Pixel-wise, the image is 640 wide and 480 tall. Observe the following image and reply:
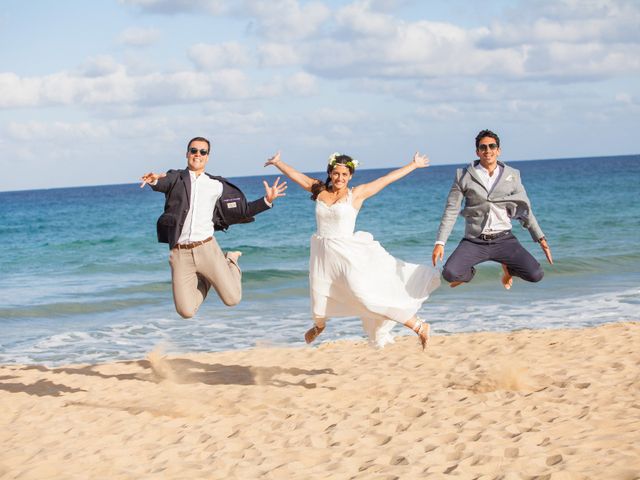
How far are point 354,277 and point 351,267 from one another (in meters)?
0.11

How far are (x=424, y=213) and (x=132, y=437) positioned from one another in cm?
4173

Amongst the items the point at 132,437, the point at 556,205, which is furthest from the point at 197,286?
the point at 556,205

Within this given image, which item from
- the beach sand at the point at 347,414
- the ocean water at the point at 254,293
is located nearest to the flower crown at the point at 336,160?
the beach sand at the point at 347,414

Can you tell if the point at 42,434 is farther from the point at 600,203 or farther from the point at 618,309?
the point at 600,203

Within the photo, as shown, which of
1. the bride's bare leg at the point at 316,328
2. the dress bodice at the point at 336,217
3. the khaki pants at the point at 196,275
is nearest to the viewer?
the dress bodice at the point at 336,217

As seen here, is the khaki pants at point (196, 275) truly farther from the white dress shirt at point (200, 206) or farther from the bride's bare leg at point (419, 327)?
the bride's bare leg at point (419, 327)

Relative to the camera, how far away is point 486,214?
8922 mm

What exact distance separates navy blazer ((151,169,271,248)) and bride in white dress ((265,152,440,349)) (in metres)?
0.60

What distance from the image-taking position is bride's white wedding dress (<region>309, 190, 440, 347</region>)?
27.5ft

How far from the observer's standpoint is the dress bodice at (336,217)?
830 cm

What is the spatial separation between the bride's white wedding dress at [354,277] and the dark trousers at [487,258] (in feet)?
1.13

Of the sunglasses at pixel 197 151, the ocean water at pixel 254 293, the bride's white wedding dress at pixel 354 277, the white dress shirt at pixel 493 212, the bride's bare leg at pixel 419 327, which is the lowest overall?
the ocean water at pixel 254 293

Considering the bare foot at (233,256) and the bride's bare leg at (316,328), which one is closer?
the bride's bare leg at (316,328)

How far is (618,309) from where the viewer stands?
14641 mm
